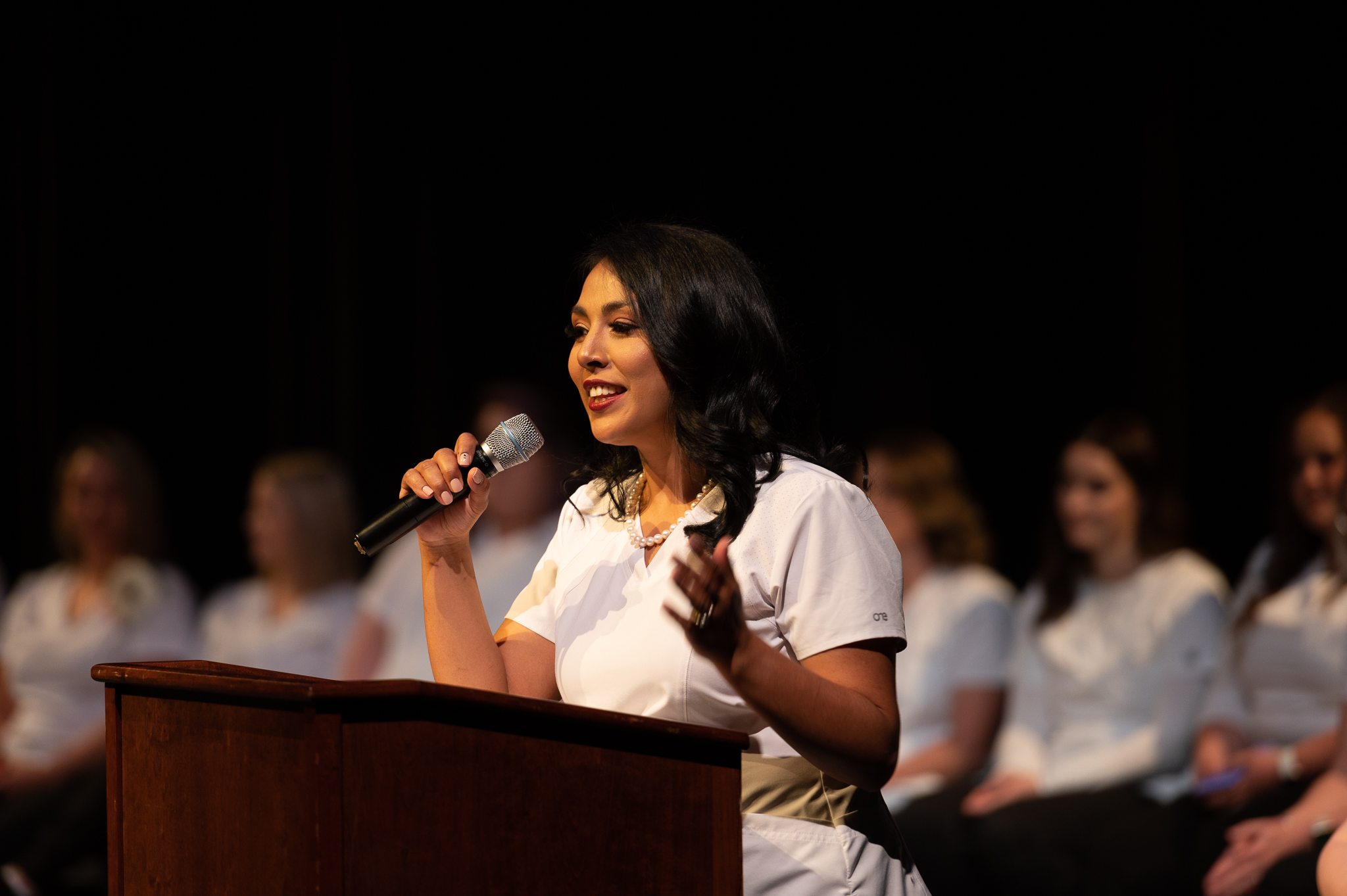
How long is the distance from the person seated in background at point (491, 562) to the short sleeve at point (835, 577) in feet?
6.88

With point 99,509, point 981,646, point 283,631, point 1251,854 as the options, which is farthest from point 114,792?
point 99,509

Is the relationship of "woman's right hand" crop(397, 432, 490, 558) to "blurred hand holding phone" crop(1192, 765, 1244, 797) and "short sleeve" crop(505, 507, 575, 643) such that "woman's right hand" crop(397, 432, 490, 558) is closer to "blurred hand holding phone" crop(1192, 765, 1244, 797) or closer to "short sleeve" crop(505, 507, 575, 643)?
"short sleeve" crop(505, 507, 575, 643)

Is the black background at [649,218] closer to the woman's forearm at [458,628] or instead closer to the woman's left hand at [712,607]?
the woman's forearm at [458,628]

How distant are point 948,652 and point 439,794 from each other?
8.78 feet

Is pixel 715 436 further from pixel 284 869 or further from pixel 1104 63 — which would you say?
pixel 1104 63

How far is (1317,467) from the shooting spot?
2861 mm

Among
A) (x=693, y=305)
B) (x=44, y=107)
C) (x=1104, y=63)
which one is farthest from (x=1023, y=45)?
(x=44, y=107)

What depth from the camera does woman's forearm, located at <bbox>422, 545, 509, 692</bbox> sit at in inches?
63.7

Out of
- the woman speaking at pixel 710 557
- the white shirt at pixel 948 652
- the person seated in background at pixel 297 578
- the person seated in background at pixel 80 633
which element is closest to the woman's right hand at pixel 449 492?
the woman speaking at pixel 710 557

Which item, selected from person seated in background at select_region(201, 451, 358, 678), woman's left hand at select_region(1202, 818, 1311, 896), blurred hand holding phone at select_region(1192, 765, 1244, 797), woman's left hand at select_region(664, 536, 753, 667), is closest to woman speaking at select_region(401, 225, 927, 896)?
woman's left hand at select_region(664, 536, 753, 667)

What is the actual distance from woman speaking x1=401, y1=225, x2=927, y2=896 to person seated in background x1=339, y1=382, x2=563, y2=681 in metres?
1.89

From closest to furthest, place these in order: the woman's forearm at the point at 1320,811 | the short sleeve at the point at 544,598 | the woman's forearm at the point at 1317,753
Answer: the short sleeve at the point at 544,598 < the woman's forearm at the point at 1320,811 < the woman's forearm at the point at 1317,753

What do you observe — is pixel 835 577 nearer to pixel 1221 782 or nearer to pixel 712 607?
pixel 712 607

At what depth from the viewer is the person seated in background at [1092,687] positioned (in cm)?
303
